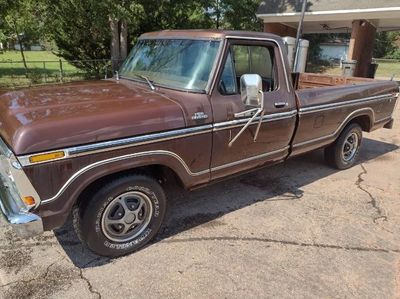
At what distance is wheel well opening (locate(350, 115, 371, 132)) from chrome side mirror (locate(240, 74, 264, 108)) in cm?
291

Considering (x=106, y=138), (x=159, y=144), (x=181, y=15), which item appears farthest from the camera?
(x=181, y=15)

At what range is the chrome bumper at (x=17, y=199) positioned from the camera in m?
2.73

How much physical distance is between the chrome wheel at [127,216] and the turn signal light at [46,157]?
2.27 feet

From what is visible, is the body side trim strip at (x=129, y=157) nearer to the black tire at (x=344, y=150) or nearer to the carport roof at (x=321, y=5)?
the black tire at (x=344, y=150)

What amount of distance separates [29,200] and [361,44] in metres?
18.3

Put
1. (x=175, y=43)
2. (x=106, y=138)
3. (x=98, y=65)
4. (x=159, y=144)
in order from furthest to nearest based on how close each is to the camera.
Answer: (x=98, y=65) < (x=175, y=43) < (x=159, y=144) < (x=106, y=138)

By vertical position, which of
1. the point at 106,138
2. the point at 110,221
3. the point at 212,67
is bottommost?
the point at 110,221

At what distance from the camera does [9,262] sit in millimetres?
3365

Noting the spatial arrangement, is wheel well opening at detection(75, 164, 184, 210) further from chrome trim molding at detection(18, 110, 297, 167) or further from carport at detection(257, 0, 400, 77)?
carport at detection(257, 0, 400, 77)

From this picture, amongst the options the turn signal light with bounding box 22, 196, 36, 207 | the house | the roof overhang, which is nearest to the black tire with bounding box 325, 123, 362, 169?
the turn signal light with bounding box 22, 196, 36, 207

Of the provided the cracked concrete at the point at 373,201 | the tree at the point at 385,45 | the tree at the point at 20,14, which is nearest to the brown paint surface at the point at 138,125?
the cracked concrete at the point at 373,201

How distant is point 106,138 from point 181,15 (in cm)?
1548

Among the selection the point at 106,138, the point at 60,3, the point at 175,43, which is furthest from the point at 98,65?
the point at 106,138

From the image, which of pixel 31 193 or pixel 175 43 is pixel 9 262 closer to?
pixel 31 193
